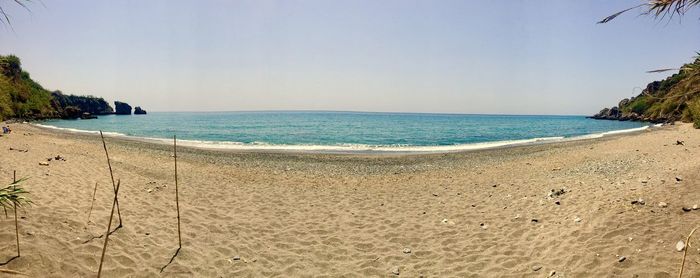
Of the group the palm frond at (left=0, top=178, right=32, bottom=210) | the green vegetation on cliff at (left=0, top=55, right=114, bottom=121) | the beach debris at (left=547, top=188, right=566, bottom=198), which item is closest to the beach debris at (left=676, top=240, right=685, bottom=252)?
the beach debris at (left=547, top=188, right=566, bottom=198)

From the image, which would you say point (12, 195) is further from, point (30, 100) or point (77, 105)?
point (77, 105)

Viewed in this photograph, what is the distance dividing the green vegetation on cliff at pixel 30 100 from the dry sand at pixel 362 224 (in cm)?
272

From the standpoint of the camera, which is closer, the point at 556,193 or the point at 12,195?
the point at 12,195

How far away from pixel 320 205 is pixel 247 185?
431 centimetres

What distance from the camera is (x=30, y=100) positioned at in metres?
57.6

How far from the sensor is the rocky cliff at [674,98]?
317 centimetres

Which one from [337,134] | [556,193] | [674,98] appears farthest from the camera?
[337,134]

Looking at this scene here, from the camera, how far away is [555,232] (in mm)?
8961

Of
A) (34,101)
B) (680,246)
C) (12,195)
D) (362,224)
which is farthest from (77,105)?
(680,246)

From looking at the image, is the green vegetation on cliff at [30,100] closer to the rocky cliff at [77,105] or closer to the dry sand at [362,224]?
the rocky cliff at [77,105]

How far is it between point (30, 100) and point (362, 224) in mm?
67896

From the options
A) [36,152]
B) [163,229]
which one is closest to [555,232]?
[163,229]

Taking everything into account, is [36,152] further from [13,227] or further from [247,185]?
[13,227]

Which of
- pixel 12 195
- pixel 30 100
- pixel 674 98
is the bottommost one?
pixel 12 195
